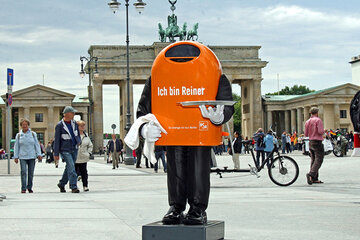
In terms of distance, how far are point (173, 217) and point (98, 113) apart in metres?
86.3

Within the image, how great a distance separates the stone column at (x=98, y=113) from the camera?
3538 inches

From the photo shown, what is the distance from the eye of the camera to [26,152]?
14344mm

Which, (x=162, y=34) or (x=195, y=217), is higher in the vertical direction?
(x=162, y=34)

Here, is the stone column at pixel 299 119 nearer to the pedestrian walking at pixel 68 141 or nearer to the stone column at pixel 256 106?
the stone column at pixel 256 106

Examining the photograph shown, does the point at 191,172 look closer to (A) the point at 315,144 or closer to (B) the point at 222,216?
(B) the point at 222,216

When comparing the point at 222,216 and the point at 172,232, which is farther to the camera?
the point at 222,216

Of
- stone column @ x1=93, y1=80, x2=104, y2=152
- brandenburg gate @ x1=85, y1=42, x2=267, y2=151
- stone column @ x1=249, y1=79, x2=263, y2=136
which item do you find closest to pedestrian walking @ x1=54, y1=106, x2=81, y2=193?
brandenburg gate @ x1=85, y1=42, x2=267, y2=151

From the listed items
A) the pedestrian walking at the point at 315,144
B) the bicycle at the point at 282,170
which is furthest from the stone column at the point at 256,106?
the bicycle at the point at 282,170

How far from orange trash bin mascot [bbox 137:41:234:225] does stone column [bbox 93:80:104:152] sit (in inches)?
3306

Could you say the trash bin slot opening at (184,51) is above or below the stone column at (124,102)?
below

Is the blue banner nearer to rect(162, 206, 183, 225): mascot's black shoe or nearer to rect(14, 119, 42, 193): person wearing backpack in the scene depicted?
rect(14, 119, 42, 193): person wearing backpack

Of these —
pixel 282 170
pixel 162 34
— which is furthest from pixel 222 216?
pixel 162 34

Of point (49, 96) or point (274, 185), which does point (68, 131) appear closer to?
point (274, 185)

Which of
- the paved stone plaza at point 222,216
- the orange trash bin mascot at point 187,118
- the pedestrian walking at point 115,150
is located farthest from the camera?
the pedestrian walking at point 115,150
